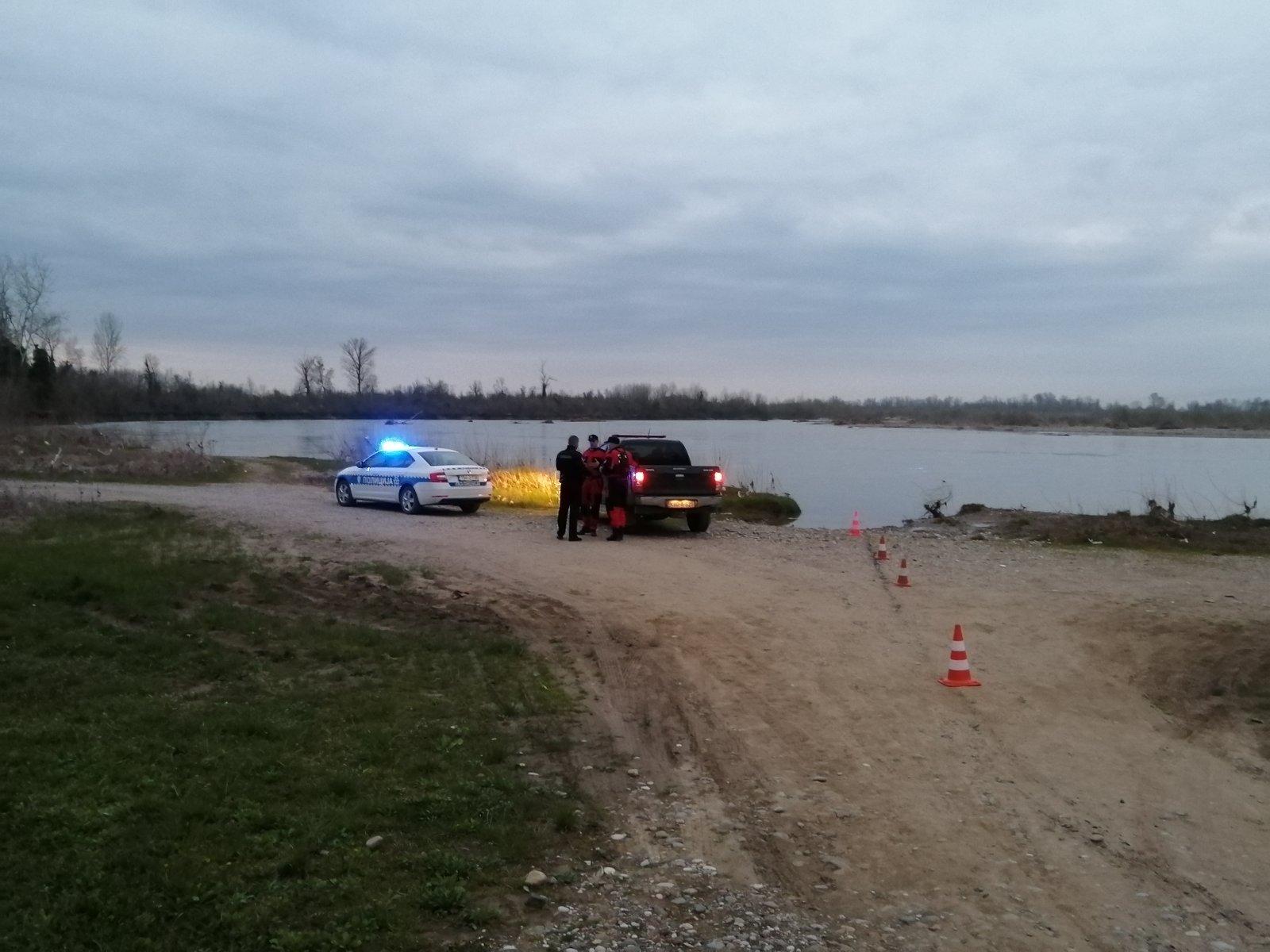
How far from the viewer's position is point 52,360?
6781 cm

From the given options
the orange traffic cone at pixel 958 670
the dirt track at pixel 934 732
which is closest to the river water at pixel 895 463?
the dirt track at pixel 934 732

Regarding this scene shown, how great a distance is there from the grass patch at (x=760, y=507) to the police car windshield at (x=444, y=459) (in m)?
8.68

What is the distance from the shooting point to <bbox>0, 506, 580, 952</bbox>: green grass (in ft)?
14.7

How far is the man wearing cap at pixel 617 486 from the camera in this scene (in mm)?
18359

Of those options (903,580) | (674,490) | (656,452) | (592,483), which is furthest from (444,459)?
(903,580)

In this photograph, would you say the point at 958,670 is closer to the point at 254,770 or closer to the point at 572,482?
the point at 254,770

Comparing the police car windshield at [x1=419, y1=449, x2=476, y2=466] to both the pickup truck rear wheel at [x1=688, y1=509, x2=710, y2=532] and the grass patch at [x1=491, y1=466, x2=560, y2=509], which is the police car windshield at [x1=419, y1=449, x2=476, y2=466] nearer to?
the grass patch at [x1=491, y1=466, x2=560, y2=509]

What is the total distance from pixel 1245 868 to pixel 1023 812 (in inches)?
47.8

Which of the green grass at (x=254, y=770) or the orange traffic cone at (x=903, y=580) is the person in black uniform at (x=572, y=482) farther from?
the green grass at (x=254, y=770)

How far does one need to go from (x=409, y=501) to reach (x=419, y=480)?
1.97 ft

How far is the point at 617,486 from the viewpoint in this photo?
18.7 metres

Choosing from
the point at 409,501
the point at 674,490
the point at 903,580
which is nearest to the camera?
the point at 903,580

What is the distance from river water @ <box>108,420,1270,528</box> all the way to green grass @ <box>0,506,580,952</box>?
68.8ft

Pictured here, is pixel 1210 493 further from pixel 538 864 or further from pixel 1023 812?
pixel 538 864
